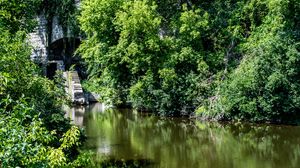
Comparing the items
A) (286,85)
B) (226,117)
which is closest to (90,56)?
(226,117)

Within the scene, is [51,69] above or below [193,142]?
above

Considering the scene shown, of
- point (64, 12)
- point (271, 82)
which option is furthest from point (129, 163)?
point (64, 12)

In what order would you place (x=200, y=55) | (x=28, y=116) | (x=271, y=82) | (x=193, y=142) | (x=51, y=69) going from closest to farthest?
(x=28, y=116) → (x=193, y=142) → (x=271, y=82) → (x=200, y=55) → (x=51, y=69)

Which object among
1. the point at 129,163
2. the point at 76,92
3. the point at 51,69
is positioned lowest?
the point at 129,163

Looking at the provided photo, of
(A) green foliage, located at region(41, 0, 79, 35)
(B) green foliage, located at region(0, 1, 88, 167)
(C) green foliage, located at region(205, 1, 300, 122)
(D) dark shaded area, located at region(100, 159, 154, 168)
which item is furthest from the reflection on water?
(A) green foliage, located at region(41, 0, 79, 35)

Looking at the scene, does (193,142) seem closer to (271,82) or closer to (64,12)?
(271,82)

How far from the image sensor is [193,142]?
714 inches

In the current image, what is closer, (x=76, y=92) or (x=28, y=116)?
(x=28, y=116)

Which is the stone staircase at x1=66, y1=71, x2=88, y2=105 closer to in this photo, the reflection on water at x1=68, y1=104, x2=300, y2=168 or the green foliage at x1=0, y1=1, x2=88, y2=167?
the reflection on water at x1=68, y1=104, x2=300, y2=168

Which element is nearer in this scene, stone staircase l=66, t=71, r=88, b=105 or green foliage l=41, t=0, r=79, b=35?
stone staircase l=66, t=71, r=88, b=105

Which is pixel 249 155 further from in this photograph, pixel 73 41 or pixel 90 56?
pixel 73 41

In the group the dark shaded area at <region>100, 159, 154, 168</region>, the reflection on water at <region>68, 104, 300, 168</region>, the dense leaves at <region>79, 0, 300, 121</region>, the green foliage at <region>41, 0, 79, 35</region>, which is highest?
the green foliage at <region>41, 0, 79, 35</region>

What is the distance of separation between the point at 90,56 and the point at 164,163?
15070 mm

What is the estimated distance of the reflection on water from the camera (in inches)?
586
